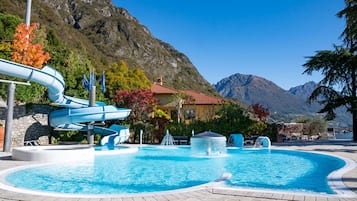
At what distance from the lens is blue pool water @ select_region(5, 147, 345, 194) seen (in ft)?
26.3

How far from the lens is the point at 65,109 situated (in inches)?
692

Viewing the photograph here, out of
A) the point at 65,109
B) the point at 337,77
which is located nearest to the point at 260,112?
the point at 337,77

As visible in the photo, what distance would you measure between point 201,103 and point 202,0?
13059 millimetres

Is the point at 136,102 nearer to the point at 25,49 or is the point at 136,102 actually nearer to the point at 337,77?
the point at 25,49

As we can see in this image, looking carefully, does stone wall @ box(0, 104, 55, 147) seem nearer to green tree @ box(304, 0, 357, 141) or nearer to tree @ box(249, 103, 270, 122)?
tree @ box(249, 103, 270, 122)

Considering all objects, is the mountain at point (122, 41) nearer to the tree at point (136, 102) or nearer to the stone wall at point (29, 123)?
the tree at point (136, 102)

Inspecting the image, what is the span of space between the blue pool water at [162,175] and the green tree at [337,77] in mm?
13209

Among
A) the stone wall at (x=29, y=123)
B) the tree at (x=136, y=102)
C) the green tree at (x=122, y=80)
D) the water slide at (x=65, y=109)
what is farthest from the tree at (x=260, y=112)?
the stone wall at (x=29, y=123)

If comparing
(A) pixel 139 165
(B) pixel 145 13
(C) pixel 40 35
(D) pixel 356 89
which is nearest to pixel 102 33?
(B) pixel 145 13

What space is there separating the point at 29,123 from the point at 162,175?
12795 mm

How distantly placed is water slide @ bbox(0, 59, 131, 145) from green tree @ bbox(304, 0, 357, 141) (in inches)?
661

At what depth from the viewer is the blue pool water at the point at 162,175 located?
8016mm

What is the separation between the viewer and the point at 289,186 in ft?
26.7

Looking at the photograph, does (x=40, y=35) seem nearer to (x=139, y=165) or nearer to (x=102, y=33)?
(x=139, y=165)
